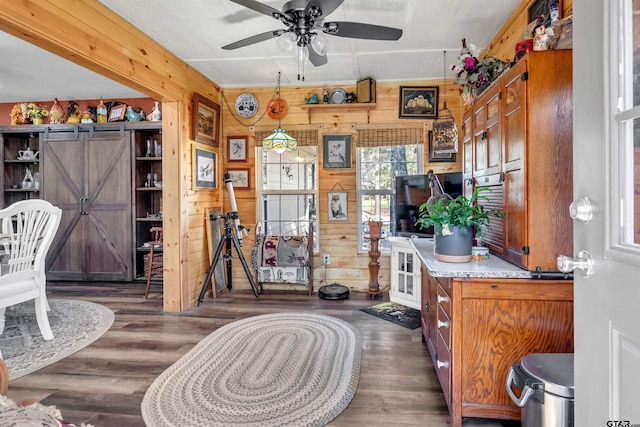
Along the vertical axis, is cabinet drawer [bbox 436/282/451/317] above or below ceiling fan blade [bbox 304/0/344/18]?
below

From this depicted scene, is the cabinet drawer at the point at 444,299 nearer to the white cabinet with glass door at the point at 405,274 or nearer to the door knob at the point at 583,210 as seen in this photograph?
the door knob at the point at 583,210

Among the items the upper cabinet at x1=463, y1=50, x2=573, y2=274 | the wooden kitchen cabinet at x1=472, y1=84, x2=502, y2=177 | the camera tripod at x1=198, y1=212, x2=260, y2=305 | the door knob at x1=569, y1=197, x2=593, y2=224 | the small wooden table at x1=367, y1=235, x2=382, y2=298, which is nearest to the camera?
the door knob at x1=569, y1=197, x2=593, y2=224

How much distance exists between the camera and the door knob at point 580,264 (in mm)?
844

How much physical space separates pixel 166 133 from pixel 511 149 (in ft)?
10.5

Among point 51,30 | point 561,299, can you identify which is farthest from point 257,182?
point 561,299

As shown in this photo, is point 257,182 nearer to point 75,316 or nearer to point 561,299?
point 75,316

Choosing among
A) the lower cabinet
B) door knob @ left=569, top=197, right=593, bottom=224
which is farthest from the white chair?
door knob @ left=569, top=197, right=593, bottom=224

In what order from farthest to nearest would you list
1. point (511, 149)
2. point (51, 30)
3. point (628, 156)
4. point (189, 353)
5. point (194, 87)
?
point (194, 87)
point (189, 353)
point (51, 30)
point (511, 149)
point (628, 156)

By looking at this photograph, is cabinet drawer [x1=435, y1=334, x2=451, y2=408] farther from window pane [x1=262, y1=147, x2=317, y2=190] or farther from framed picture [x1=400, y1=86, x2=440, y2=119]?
framed picture [x1=400, y1=86, x2=440, y2=119]

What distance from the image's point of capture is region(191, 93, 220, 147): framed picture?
3857 millimetres

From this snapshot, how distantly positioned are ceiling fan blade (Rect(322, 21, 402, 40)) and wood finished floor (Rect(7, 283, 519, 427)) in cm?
225

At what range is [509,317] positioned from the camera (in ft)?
5.49

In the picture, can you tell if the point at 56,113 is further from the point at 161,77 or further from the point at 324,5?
the point at 324,5

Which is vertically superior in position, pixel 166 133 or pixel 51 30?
pixel 51 30
